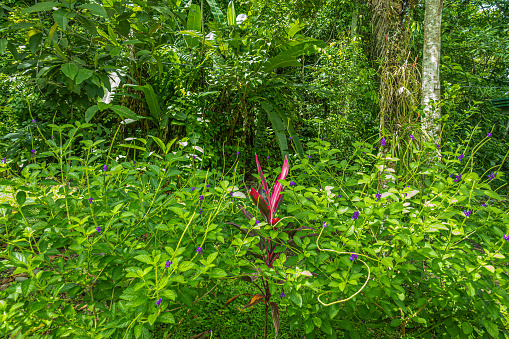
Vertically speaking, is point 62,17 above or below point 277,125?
above

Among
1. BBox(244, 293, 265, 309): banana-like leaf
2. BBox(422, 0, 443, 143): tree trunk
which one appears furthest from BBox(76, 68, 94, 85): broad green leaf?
BBox(422, 0, 443, 143): tree trunk

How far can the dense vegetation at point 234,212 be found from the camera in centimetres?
97

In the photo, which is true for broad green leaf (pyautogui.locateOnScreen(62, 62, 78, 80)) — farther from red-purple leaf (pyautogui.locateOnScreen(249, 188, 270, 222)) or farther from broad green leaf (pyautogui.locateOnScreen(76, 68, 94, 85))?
red-purple leaf (pyautogui.locateOnScreen(249, 188, 270, 222))

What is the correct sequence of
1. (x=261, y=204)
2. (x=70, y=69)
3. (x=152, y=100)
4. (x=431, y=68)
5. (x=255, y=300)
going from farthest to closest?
(x=152, y=100) → (x=431, y=68) → (x=70, y=69) → (x=261, y=204) → (x=255, y=300)

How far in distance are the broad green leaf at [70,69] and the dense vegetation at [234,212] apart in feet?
0.04

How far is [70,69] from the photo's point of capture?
4.77 feet

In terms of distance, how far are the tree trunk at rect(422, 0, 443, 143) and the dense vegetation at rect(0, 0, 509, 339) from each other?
99 mm

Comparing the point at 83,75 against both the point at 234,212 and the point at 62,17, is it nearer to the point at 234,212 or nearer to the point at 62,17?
the point at 62,17

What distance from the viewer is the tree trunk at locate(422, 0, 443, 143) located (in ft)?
7.14

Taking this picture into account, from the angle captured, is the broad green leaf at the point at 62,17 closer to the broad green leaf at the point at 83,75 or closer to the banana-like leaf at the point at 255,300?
the broad green leaf at the point at 83,75

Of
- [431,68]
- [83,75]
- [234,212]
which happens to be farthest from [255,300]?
[431,68]

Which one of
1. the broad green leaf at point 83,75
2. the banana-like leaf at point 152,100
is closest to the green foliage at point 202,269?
the broad green leaf at point 83,75

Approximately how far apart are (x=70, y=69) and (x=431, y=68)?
2493 mm

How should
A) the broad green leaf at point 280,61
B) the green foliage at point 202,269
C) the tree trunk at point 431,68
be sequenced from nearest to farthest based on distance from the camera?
the green foliage at point 202,269 → the tree trunk at point 431,68 → the broad green leaf at point 280,61
